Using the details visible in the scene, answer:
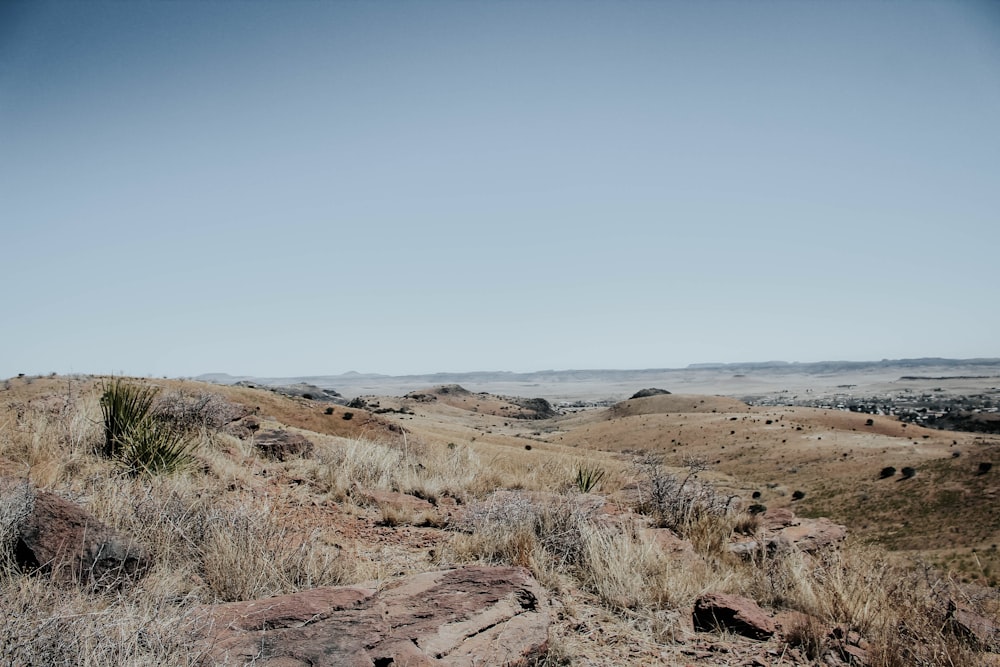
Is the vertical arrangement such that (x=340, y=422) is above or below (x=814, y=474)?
above

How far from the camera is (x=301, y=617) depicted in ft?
11.0

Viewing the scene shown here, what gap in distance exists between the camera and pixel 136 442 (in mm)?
6844

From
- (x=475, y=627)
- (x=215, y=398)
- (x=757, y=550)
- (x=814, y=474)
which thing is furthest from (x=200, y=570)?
(x=814, y=474)

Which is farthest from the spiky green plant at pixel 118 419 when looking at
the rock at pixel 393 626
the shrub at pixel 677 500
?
the shrub at pixel 677 500

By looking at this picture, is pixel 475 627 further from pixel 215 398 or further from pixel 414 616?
pixel 215 398

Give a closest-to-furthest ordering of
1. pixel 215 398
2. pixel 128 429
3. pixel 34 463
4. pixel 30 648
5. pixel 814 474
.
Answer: pixel 30 648 < pixel 34 463 < pixel 128 429 < pixel 215 398 < pixel 814 474

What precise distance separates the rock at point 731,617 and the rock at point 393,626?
4.27ft

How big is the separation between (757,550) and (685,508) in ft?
4.17

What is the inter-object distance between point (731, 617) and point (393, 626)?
259 cm

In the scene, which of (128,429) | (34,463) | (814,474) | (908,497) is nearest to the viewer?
(34,463)

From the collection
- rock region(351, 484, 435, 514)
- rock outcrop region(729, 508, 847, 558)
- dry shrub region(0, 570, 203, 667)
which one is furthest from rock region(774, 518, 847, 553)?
dry shrub region(0, 570, 203, 667)

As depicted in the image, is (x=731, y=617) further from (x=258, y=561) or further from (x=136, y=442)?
(x=136, y=442)

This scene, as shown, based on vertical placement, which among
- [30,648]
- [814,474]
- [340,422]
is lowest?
[814,474]

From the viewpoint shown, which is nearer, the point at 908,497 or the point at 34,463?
the point at 34,463
